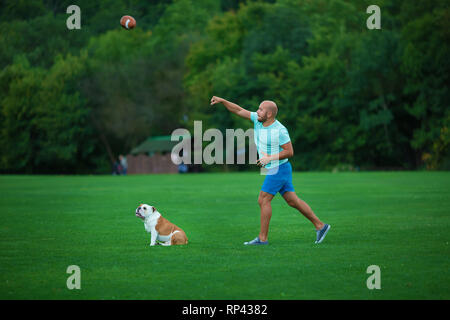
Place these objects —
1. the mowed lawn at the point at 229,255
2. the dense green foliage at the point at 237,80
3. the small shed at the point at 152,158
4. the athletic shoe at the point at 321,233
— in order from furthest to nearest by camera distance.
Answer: the small shed at the point at 152,158 → the dense green foliage at the point at 237,80 → the athletic shoe at the point at 321,233 → the mowed lawn at the point at 229,255

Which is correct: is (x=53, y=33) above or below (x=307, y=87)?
above

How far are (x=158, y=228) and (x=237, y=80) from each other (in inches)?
2681

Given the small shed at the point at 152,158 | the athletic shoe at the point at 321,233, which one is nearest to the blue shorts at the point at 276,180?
the athletic shoe at the point at 321,233

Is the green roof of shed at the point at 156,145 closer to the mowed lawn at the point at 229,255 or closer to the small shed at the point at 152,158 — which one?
the small shed at the point at 152,158

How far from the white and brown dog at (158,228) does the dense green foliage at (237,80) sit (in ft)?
173

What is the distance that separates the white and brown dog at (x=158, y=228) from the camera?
40.3 feet

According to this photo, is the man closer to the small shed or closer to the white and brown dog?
the white and brown dog

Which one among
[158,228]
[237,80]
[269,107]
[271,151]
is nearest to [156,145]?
[237,80]

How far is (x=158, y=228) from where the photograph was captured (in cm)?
1244

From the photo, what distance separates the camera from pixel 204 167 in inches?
3216

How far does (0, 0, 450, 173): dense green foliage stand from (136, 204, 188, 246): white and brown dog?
52.7m

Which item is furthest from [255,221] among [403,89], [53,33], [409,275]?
[53,33]
